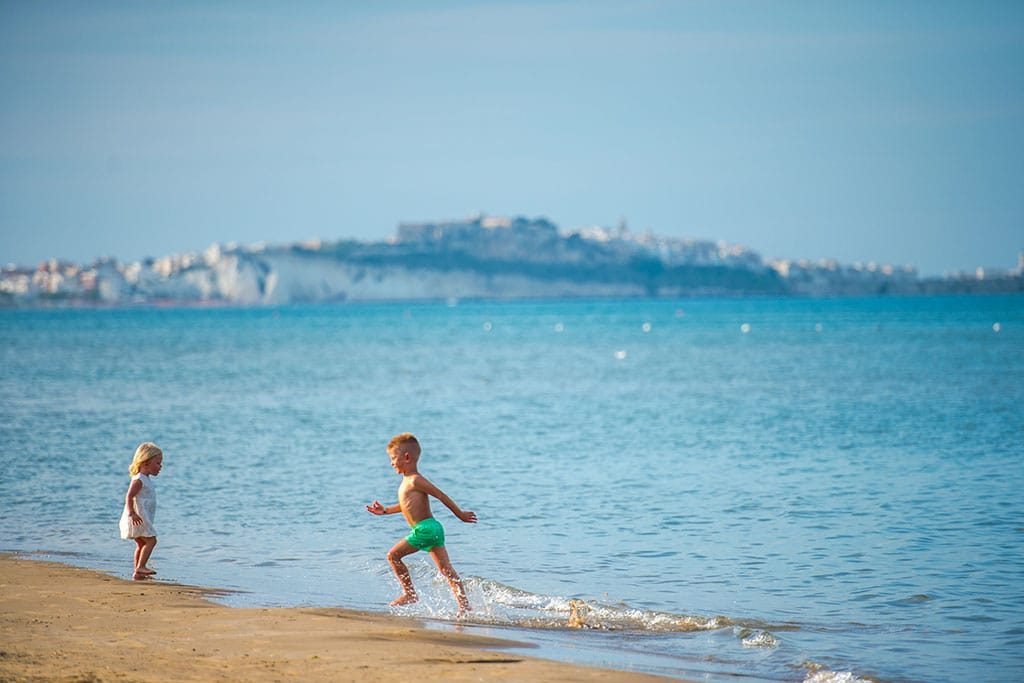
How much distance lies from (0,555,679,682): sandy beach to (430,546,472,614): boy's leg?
1.83 ft

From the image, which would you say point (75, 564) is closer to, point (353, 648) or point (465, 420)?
point (353, 648)

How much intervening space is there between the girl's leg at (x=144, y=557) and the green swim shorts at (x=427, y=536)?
2.68 m

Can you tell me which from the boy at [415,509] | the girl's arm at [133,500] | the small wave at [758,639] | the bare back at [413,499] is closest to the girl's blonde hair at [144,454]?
the girl's arm at [133,500]

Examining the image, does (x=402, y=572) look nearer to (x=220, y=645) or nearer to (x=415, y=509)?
(x=415, y=509)

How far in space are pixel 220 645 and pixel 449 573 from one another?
2.25 metres

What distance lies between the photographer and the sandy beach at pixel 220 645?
6812 mm

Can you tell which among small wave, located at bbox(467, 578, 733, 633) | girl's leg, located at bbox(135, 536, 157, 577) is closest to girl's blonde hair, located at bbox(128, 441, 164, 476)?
girl's leg, located at bbox(135, 536, 157, 577)

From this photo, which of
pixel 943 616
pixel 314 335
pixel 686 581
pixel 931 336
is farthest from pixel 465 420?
pixel 314 335

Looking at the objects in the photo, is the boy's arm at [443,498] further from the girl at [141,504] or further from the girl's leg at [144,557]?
the girl's leg at [144,557]

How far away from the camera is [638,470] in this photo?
57.8 ft

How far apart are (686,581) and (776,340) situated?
196 ft

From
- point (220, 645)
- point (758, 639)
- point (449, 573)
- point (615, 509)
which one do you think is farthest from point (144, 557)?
point (615, 509)

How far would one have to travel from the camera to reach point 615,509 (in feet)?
46.4

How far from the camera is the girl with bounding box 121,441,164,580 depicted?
1016 centimetres
